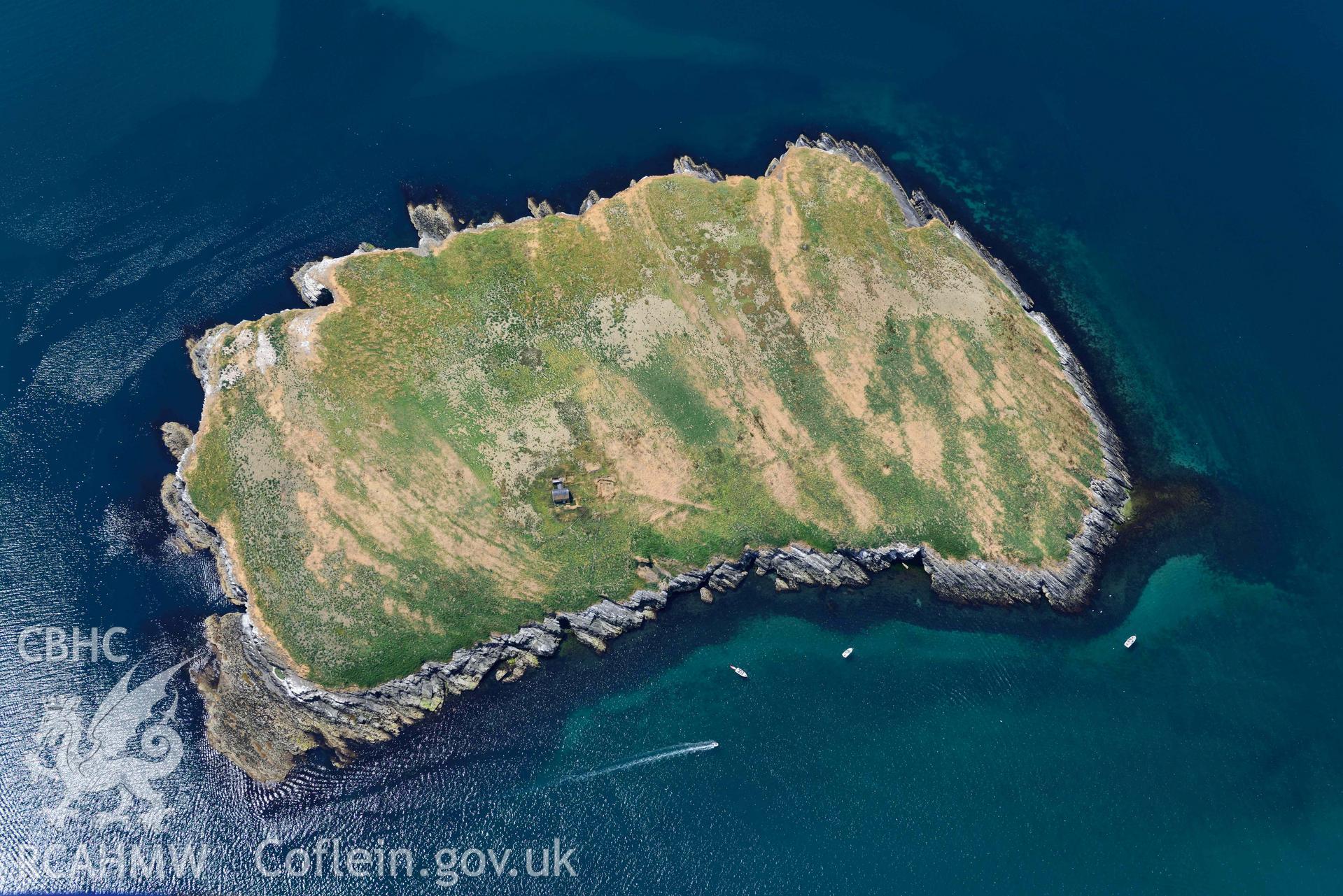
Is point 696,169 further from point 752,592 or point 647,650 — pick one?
point 647,650

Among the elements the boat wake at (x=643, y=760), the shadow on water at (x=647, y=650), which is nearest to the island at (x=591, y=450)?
the shadow on water at (x=647, y=650)

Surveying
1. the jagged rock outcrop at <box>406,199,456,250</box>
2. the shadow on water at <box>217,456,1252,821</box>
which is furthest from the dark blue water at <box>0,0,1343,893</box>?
the jagged rock outcrop at <box>406,199,456,250</box>

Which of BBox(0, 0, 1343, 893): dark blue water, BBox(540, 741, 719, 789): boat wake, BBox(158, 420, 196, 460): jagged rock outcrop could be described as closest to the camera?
BBox(0, 0, 1343, 893): dark blue water

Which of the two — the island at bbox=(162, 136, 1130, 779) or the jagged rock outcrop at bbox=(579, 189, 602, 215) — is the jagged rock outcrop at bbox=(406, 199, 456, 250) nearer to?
the island at bbox=(162, 136, 1130, 779)
